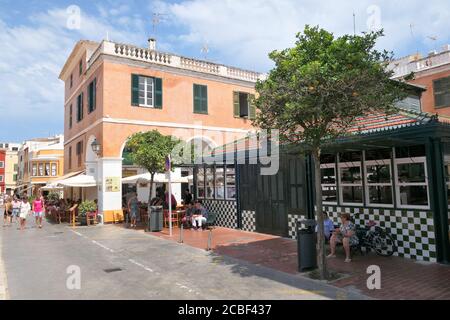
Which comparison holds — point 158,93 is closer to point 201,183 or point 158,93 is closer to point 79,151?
point 201,183

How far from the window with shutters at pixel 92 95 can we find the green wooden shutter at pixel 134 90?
2.34m

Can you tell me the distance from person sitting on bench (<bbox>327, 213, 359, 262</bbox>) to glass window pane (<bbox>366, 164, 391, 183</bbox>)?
1323mm

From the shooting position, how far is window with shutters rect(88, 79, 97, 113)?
19.5m

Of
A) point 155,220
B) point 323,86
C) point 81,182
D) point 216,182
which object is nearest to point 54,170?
point 81,182

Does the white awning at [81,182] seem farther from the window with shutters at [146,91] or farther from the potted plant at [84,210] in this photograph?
the window with shutters at [146,91]

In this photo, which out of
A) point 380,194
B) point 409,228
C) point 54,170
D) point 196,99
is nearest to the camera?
point 409,228

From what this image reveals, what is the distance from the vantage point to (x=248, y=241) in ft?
35.9

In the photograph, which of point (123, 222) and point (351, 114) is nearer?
point (351, 114)

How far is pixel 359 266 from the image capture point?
7418 mm

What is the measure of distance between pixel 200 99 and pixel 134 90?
423 centimetres
